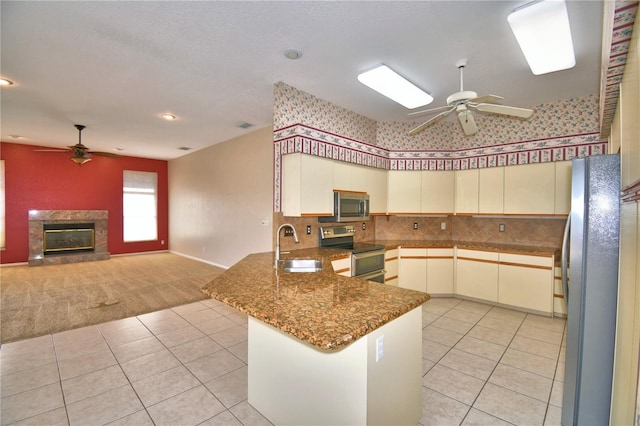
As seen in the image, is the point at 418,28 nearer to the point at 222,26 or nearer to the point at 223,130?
the point at 222,26

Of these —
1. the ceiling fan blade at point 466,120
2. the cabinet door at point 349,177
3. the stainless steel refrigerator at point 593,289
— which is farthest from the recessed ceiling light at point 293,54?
the stainless steel refrigerator at point 593,289

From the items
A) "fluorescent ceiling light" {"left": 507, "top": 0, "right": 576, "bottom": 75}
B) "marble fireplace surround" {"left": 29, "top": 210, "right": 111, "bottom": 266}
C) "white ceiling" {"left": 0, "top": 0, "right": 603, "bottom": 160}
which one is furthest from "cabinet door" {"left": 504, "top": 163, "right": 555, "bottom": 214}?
"marble fireplace surround" {"left": 29, "top": 210, "right": 111, "bottom": 266}

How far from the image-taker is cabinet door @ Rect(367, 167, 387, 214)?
4.36 m

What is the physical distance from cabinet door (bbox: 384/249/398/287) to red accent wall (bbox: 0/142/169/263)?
730 cm

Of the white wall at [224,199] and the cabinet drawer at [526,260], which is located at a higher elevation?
the white wall at [224,199]

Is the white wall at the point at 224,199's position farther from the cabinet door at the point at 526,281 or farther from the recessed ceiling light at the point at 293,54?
the cabinet door at the point at 526,281

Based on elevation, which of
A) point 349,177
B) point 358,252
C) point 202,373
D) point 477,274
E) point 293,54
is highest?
point 293,54

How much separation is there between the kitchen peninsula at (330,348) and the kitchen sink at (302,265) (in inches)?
18.7

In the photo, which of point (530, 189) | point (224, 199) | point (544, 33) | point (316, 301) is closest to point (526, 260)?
point (530, 189)

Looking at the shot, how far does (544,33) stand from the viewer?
7.27ft

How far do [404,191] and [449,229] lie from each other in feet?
3.70

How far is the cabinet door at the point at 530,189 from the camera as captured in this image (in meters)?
3.84

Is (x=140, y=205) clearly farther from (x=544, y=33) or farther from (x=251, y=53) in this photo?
(x=544, y=33)

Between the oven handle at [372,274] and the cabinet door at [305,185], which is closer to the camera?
the cabinet door at [305,185]
